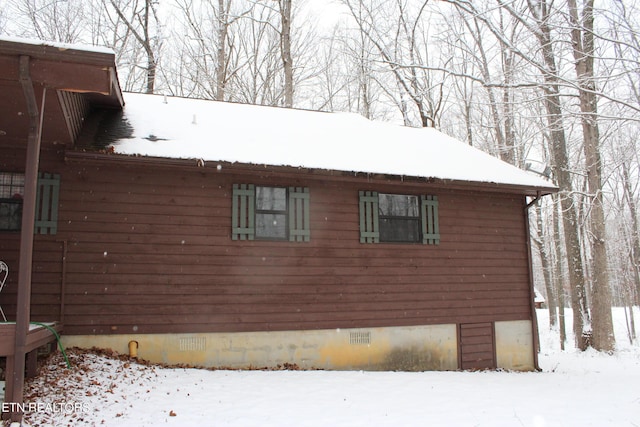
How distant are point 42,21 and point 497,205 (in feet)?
57.8

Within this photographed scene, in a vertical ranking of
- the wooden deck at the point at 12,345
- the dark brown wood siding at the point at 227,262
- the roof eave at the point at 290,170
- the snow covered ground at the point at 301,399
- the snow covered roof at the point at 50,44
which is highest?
the snow covered roof at the point at 50,44

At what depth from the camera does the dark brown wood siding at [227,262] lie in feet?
22.4

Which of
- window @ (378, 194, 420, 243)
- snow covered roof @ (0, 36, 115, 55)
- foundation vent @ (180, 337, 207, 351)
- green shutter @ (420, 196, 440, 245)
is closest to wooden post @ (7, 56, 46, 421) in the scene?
snow covered roof @ (0, 36, 115, 55)

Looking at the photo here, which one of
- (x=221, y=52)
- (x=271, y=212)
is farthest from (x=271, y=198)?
(x=221, y=52)

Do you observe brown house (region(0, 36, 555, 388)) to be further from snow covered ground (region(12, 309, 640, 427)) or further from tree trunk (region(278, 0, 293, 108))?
tree trunk (region(278, 0, 293, 108))

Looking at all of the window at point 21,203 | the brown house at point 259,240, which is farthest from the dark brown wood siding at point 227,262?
the window at point 21,203

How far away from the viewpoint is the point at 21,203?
6660mm

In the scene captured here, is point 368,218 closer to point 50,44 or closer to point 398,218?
point 398,218

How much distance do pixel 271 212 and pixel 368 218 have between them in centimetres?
176

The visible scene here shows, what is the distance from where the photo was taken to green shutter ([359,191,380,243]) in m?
8.39

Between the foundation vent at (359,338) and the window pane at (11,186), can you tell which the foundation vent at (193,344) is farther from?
the window pane at (11,186)

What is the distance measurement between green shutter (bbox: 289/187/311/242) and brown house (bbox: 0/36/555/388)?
0.02 m

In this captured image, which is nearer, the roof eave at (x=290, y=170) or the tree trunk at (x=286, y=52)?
the roof eave at (x=290, y=170)

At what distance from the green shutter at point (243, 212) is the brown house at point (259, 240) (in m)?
0.02
